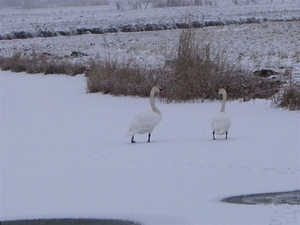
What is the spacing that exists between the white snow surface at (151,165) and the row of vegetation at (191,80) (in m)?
0.80

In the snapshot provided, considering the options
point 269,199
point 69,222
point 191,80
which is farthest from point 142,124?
point 191,80

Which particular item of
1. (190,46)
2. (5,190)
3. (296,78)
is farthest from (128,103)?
(5,190)

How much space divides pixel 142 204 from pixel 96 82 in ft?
36.8

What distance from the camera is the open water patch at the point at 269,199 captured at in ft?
21.9

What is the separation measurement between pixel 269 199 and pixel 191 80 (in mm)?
8825

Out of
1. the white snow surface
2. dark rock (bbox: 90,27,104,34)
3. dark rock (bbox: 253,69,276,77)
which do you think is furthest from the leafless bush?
dark rock (bbox: 90,27,104,34)

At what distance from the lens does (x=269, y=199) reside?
682 centimetres

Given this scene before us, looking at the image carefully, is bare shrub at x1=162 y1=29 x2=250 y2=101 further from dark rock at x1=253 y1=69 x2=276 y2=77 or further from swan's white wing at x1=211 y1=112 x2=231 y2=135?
swan's white wing at x1=211 y1=112 x2=231 y2=135

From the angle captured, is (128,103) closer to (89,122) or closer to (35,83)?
(89,122)

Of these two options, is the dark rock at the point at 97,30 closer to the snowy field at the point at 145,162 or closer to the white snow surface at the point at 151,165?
the snowy field at the point at 145,162

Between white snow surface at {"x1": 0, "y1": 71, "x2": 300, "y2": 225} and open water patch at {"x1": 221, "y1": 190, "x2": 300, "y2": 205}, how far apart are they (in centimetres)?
15

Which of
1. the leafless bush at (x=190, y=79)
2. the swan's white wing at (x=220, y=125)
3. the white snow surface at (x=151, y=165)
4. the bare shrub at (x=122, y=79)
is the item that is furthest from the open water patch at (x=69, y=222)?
the bare shrub at (x=122, y=79)

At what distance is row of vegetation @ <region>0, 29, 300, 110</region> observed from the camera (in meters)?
15.2

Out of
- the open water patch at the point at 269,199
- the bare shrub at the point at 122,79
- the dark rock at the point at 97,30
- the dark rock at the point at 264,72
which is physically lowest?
the dark rock at the point at 97,30
